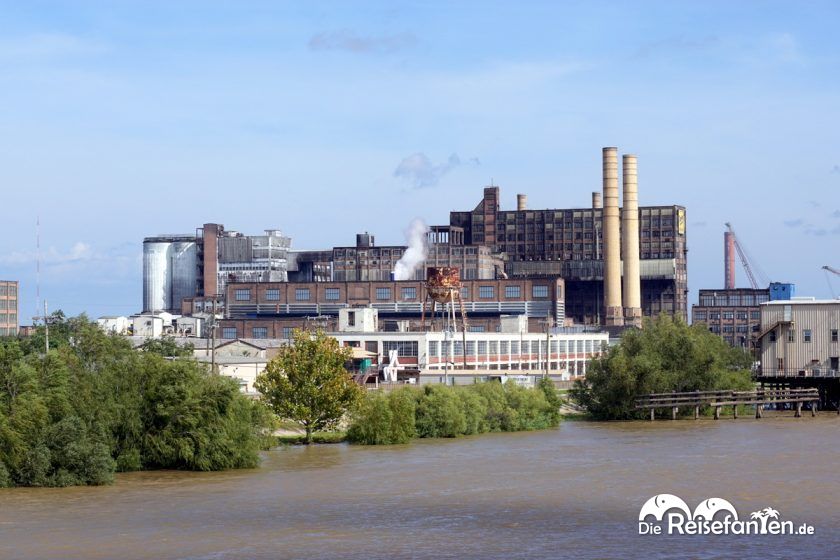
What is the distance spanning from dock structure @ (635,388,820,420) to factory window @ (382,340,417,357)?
40.7 m

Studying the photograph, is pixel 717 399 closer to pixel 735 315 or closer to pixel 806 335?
pixel 806 335

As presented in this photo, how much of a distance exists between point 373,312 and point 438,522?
98.2 m

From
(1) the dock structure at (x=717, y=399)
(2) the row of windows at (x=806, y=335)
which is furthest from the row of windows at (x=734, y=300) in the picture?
(1) the dock structure at (x=717, y=399)

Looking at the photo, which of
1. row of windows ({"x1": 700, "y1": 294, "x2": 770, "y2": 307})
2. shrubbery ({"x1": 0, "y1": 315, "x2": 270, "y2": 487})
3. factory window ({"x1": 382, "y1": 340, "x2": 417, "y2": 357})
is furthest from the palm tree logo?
→ row of windows ({"x1": 700, "y1": 294, "x2": 770, "y2": 307})

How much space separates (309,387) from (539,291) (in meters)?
104

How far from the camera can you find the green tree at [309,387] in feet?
220

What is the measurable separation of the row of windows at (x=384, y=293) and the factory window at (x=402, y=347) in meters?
44.9

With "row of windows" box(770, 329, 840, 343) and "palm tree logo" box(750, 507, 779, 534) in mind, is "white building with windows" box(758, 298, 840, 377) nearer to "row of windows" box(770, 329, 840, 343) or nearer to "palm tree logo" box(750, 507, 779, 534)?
"row of windows" box(770, 329, 840, 343)

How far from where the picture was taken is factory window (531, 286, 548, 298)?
16775 centimetres

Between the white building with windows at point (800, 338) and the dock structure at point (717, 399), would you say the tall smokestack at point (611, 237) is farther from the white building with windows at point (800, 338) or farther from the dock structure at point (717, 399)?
the dock structure at point (717, 399)

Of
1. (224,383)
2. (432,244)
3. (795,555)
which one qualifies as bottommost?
(795,555)

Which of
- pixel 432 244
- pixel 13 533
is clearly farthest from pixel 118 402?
pixel 432 244

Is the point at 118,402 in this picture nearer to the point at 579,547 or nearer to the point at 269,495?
the point at 269,495

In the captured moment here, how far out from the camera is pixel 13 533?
38.9 meters
